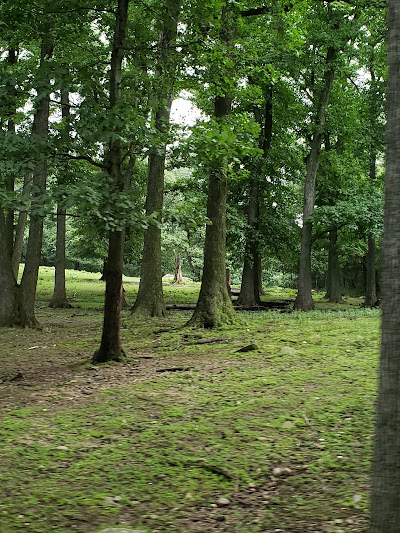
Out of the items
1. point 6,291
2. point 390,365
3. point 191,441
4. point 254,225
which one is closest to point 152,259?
point 6,291

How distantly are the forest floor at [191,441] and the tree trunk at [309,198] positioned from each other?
34.3 ft

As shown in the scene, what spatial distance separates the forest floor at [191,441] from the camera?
4.09 m

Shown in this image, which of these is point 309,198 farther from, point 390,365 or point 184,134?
point 390,365

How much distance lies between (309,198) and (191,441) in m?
16.8

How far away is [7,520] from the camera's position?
397 centimetres

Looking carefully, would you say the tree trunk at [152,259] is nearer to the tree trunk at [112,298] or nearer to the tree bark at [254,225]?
the tree bark at [254,225]

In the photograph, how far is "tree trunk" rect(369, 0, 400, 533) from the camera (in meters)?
2.79

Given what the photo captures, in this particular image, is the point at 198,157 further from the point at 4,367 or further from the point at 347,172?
the point at 347,172

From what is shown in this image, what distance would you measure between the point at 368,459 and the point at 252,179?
18410 millimetres

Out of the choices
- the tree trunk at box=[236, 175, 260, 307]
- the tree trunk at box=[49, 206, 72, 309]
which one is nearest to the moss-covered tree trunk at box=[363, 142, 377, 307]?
the tree trunk at box=[236, 175, 260, 307]

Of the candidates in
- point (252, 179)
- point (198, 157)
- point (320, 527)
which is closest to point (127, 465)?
point (320, 527)

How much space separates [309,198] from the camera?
69.7 ft

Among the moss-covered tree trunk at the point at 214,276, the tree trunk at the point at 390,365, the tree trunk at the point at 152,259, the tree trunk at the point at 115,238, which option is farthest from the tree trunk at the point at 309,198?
the tree trunk at the point at 390,365

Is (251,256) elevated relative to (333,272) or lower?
elevated
